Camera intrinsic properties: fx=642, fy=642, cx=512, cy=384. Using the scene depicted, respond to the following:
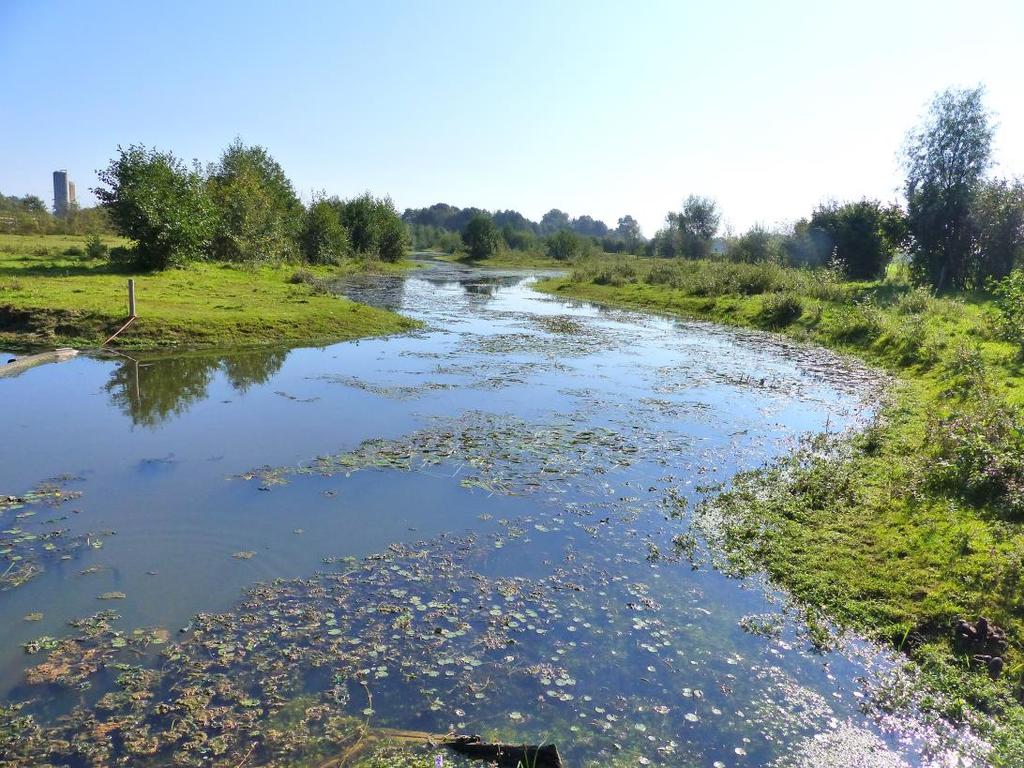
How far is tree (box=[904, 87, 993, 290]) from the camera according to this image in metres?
33.6

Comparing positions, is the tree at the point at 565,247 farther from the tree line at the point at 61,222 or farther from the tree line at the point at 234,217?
the tree line at the point at 61,222

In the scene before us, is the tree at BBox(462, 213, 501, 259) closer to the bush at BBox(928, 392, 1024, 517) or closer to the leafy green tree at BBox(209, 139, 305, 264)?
the leafy green tree at BBox(209, 139, 305, 264)

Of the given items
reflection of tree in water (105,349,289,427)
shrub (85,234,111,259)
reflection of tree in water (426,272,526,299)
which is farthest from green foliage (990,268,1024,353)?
shrub (85,234,111,259)

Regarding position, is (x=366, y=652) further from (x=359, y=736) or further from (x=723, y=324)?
(x=723, y=324)

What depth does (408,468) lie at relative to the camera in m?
10.6

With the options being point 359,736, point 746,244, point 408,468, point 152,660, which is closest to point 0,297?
point 408,468

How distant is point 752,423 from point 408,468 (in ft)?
25.9

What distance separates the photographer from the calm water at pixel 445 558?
5.39 metres

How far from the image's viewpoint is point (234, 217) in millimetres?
43156

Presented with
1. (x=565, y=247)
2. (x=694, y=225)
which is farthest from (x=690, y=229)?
(x=565, y=247)

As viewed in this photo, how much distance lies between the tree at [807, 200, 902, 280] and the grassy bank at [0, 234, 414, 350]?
3111 cm

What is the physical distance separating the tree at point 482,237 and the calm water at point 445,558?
82.9 m

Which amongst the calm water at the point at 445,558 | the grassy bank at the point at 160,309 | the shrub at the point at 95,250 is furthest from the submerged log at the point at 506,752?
the shrub at the point at 95,250

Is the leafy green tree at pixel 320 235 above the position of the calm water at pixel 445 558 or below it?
above
